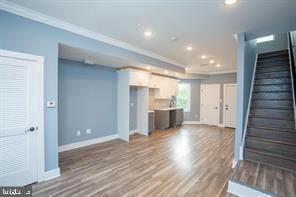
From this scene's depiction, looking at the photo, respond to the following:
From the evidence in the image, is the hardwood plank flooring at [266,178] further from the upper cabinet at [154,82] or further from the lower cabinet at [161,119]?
the lower cabinet at [161,119]

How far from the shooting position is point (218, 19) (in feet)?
8.95

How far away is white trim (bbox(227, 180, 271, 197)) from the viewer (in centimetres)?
227

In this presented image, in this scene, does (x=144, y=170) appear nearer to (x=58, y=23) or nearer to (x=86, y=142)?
(x=86, y=142)

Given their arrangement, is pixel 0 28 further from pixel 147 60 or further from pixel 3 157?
pixel 147 60

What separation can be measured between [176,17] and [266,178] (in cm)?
297

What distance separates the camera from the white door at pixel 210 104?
8.05 metres

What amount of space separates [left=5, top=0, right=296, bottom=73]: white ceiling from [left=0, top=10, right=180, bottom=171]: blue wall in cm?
28

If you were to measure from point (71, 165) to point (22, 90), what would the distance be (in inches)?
70.6

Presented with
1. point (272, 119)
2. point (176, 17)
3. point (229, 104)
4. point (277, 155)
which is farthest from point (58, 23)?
point (229, 104)

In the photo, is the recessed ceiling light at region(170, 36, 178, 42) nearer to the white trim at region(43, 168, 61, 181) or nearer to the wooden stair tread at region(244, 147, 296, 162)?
the wooden stair tread at region(244, 147, 296, 162)

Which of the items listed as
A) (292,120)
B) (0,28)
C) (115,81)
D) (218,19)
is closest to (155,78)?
(115,81)

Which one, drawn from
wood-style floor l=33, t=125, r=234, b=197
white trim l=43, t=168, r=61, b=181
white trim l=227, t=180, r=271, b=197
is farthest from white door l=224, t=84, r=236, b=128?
white trim l=43, t=168, r=61, b=181

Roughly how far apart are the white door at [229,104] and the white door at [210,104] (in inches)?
15.0

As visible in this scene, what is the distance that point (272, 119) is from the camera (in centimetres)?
355
